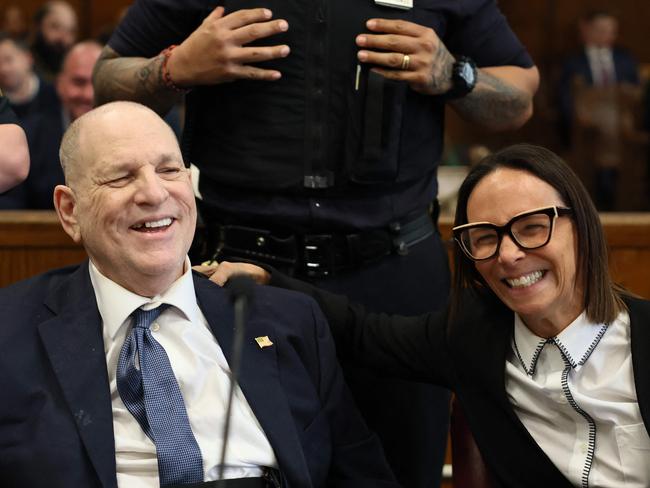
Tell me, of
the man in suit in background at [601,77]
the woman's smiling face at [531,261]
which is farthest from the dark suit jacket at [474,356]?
the man in suit in background at [601,77]

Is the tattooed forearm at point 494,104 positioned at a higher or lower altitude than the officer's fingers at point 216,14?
lower

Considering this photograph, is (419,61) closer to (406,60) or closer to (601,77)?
(406,60)

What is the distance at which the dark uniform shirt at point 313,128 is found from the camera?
2551mm

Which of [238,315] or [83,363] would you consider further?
[83,363]

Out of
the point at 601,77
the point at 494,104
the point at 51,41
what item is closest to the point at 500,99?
the point at 494,104

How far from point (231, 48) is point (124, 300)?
25.5 inches

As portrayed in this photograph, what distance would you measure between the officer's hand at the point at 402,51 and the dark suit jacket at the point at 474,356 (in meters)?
0.53

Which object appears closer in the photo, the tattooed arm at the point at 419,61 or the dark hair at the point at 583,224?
the dark hair at the point at 583,224

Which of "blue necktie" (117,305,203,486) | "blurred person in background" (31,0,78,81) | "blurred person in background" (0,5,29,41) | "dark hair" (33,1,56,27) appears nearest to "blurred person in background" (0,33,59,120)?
"blurred person in background" (31,0,78,81)

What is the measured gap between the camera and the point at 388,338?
253 centimetres

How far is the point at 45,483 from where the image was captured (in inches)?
79.4

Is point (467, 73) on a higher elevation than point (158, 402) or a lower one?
higher

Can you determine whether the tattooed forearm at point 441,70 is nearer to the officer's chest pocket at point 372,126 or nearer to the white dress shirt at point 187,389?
the officer's chest pocket at point 372,126

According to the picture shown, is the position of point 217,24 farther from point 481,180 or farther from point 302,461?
point 302,461
